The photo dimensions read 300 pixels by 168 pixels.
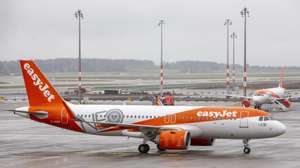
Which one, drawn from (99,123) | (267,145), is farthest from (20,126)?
(267,145)

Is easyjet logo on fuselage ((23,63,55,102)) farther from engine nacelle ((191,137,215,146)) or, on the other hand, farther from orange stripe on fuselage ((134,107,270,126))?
engine nacelle ((191,137,215,146))

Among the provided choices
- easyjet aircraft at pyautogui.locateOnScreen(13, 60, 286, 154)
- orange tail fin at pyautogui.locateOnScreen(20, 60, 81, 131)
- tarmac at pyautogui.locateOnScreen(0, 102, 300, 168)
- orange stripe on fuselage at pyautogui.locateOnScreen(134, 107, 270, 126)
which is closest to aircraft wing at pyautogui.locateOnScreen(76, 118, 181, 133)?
easyjet aircraft at pyautogui.locateOnScreen(13, 60, 286, 154)

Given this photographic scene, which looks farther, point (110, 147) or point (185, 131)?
point (110, 147)

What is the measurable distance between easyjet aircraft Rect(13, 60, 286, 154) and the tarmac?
1.18m

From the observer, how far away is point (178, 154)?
4091 centimetres

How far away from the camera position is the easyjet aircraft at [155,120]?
133 feet

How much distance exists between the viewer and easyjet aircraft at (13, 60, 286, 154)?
40.6 m

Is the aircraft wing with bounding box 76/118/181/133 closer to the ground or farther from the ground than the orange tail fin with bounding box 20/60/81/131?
closer to the ground

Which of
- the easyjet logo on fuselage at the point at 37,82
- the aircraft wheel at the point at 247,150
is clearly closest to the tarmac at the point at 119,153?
the aircraft wheel at the point at 247,150

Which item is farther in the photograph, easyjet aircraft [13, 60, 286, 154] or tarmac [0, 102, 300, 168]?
easyjet aircraft [13, 60, 286, 154]

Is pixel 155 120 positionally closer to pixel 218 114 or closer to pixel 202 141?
pixel 202 141

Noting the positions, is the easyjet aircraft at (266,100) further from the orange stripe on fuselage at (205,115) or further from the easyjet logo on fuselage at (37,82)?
the easyjet logo on fuselage at (37,82)

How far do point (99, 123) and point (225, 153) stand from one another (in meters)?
8.59

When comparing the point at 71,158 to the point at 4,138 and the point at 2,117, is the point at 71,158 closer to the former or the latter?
the point at 4,138
